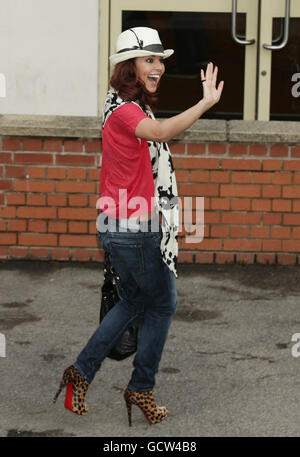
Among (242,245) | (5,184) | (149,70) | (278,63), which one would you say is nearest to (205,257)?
(242,245)

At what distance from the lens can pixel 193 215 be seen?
7496mm

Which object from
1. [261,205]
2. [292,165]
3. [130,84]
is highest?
[130,84]

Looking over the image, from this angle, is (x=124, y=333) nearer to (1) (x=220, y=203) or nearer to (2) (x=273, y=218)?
(1) (x=220, y=203)

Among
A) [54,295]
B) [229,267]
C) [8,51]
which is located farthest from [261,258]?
[8,51]

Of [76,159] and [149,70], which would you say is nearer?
[149,70]

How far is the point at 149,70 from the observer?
4.34 meters

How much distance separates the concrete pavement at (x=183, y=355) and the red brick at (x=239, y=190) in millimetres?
569

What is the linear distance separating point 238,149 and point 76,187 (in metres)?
1.29

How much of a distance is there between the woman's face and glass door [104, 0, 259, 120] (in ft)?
12.7

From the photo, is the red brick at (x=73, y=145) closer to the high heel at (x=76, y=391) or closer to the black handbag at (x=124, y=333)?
the black handbag at (x=124, y=333)

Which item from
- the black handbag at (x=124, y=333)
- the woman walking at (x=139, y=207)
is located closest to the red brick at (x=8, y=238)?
the black handbag at (x=124, y=333)

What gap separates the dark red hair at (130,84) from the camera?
430 centimetres

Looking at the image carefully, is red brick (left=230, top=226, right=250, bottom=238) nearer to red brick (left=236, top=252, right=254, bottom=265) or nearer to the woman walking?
red brick (left=236, top=252, right=254, bottom=265)

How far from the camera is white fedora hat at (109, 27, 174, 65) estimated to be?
170 inches
